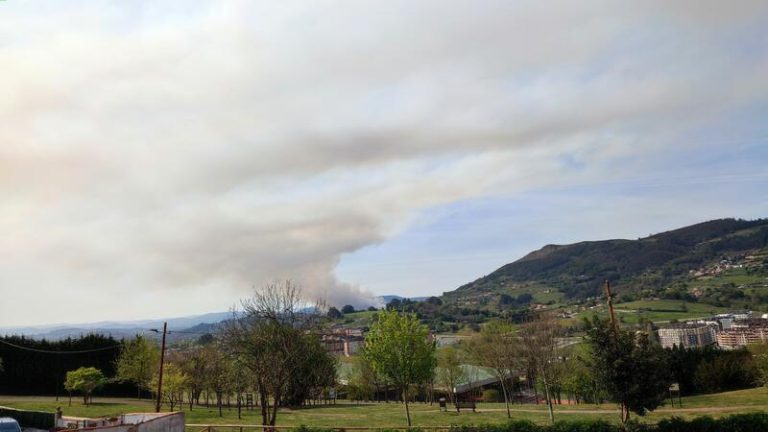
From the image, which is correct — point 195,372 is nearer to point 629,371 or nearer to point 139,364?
point 139,364

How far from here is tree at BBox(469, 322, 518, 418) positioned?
47.4m

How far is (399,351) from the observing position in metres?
38.6

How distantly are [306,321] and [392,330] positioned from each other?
22.6 feet

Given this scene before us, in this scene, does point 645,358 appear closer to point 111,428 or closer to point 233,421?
point 111,428

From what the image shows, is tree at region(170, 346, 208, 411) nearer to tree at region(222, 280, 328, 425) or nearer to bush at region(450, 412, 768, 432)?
tree at region(222, 280, 328, 425)

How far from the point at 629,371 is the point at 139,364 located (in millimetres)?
54079

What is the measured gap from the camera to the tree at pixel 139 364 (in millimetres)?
58031

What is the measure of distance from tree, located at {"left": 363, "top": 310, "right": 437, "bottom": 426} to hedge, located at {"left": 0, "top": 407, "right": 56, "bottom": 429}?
2294 cm

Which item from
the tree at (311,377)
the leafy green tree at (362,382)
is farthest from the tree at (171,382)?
the leafy green tree at (362,382)

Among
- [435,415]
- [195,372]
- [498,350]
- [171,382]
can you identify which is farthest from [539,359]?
[195,372]

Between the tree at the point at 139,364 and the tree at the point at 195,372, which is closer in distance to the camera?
the tree at the point at 195,372

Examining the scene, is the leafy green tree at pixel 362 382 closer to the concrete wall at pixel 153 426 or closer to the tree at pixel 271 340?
the tree at pixel 271 340

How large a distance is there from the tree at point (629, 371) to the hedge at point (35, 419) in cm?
3617


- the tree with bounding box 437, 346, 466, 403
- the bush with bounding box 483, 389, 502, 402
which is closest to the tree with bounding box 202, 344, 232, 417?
the tree with bounding box 437, 346, 466, 403
